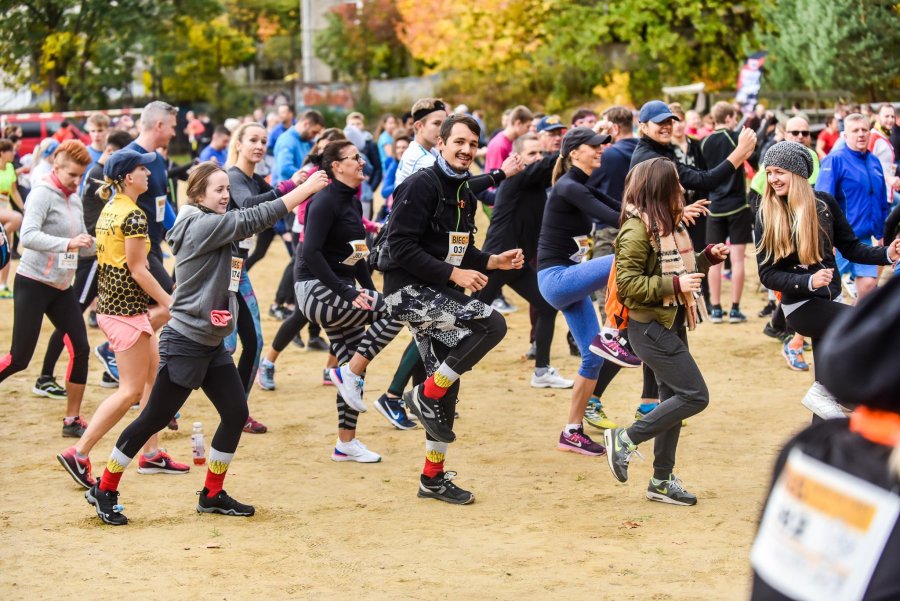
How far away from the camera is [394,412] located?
339 inches

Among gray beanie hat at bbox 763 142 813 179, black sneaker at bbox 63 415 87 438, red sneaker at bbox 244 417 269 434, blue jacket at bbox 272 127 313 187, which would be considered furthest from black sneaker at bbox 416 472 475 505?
blue jacket at bbox 272 127 313 187

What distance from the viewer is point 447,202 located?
21.3ft

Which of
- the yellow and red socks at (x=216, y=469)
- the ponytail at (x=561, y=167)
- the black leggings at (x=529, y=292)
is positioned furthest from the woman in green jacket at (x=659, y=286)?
the black leggings at (x=529, y=292)

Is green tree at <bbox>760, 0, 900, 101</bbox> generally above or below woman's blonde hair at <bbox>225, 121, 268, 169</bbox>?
above

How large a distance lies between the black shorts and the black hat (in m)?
10.1

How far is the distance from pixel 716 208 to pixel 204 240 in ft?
23.6

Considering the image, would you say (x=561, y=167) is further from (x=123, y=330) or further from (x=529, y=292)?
(x=123, y=330)

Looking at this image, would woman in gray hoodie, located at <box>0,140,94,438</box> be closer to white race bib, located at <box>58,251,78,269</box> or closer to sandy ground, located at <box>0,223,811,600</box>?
white race bib, located at <box>58,251,78,269</box>

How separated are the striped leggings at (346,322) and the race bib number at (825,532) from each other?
5.12 m

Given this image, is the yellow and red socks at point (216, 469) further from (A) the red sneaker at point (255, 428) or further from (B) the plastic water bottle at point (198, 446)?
(A) the red sneaker at point (255, 428)

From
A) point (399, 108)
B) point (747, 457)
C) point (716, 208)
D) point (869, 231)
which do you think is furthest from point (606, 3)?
point (747, 457)

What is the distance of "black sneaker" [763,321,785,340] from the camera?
11.3 metres

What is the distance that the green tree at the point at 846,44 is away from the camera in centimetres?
2273

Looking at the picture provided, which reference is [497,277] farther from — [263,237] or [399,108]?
[399,108]
